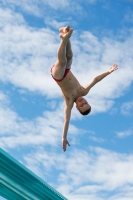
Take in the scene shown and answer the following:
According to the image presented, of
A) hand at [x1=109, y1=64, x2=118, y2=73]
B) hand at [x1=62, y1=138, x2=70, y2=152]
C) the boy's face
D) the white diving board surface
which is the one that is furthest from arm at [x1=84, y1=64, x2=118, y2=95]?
the white diving board surface

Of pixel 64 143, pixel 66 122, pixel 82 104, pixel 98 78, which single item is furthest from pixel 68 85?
pixel 64 143

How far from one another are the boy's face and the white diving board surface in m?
1.90

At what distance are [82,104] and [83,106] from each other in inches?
2.4

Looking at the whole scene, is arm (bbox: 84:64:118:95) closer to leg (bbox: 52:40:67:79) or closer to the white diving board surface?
leg (bbox: 52:40:67:79)

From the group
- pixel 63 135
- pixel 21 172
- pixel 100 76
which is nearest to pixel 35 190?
pixel 21 172

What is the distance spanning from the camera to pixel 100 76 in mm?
6402

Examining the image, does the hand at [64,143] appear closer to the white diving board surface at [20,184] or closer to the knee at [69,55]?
the white diving board surface at [20,184]

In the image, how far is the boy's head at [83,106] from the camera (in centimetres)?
625

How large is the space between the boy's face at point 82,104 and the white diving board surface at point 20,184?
190cm

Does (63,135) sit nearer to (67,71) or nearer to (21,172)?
(67,71)

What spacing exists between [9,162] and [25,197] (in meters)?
0.80

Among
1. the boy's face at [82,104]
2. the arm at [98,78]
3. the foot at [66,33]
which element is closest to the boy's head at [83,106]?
the boy's face at [82,104]

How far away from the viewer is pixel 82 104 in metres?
6.29

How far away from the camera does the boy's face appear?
20.5ft
